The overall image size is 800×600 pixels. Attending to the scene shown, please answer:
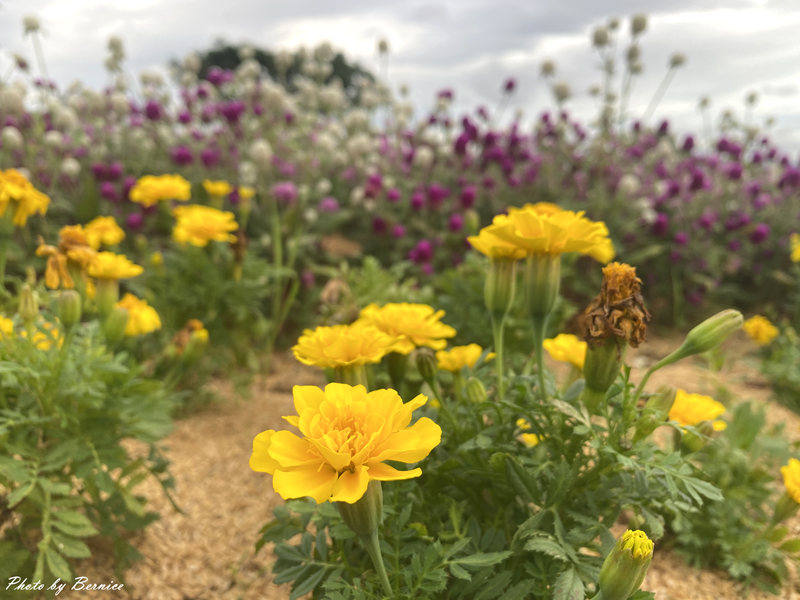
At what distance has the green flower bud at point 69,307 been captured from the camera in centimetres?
137

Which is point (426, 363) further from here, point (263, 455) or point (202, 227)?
point (202, 227)

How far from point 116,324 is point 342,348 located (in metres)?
0.88

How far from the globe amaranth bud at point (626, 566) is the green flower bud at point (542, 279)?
0.48 meters

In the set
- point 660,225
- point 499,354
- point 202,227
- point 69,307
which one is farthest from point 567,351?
point 660,225

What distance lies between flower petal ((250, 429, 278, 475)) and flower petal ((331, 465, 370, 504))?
0.36 feet

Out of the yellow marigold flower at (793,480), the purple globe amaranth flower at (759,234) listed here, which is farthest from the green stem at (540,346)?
the purple globe amaranth flower at (759,234)

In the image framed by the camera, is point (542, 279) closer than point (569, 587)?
No

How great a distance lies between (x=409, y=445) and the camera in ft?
2.64

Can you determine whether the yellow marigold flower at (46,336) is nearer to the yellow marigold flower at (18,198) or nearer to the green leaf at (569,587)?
the yellow marigold flower at (18,198)

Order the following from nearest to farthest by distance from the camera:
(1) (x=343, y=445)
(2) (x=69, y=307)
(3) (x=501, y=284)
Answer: (1) (x=343, y=445) → (3) (x=501, y=284) → (2) (x=69, y=307)

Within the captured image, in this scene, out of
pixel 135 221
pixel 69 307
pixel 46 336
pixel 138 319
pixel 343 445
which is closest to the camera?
pixel 343 445

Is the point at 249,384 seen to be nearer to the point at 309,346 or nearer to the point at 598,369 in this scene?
the point at 309,346

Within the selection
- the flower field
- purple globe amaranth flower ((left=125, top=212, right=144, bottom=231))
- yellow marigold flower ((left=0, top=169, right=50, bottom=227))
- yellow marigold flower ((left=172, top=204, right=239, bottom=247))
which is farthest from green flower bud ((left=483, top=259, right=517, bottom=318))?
purple globe amaranth flower ((left=125, top=212, right=144, bottom=231))

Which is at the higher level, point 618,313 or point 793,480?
point 618,313
